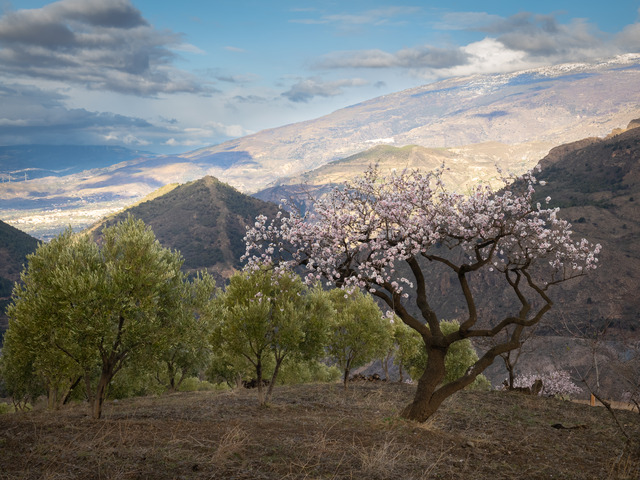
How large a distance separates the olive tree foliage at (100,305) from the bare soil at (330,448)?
3.79 meters

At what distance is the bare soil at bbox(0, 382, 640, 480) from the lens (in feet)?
34.2

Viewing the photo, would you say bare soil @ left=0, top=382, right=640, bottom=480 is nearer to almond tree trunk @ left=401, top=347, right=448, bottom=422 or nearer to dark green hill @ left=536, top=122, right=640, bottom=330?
almond tree trunk @ left=401, top=347, right=448, bottom=422

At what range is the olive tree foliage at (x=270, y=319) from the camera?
2173 cm

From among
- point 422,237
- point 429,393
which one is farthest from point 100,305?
point 429,393

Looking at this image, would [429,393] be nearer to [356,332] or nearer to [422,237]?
[422,237]

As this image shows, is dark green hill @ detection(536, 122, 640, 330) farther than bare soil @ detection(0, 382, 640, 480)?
Yes

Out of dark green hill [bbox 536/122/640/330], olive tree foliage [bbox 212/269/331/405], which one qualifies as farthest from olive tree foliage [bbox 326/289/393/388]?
dark green hill [bbox 536/122/640/330]

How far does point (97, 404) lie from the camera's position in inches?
794

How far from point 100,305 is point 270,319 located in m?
7.75

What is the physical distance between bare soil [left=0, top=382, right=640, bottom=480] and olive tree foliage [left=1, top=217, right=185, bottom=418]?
149 inches

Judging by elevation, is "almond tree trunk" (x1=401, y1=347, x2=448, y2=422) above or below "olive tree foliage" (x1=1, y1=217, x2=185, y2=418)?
below

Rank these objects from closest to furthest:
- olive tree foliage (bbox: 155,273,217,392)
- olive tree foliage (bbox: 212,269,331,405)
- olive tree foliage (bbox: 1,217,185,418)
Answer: olive tree foliage (bbox: 1,217,185,418) < olive tree foliage (bbox: 212,269,331,405) < olive tree foliage (bbox: 155,273,217,392)

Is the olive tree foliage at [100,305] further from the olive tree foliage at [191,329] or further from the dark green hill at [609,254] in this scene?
the dark green hill at [609,254]

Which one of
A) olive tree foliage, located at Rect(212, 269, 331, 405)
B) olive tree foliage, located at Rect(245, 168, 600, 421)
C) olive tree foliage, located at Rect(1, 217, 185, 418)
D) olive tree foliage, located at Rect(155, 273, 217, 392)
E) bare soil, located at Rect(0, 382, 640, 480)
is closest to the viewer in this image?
bare soil, located at Rect(0, 382, 640, 480)
